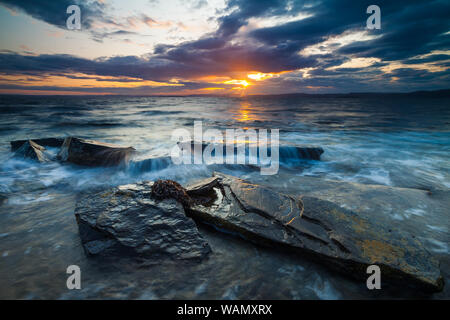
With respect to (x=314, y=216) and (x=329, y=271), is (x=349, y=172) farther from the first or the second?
(x=329, y=271)

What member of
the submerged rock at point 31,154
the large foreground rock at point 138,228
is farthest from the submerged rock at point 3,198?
the submerged rock at point 31,154

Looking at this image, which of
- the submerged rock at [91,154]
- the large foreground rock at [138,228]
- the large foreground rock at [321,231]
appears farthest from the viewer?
the submerged rock at [91,154]

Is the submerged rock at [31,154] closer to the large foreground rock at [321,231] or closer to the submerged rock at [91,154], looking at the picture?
the submerged rock at [91,154]

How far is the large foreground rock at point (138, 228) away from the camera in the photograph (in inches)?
109

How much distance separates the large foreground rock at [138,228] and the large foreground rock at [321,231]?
486 mm

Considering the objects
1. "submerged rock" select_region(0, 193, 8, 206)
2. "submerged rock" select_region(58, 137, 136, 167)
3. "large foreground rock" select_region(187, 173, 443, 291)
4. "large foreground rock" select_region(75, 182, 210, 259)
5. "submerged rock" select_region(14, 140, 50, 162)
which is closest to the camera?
"large foreground rock" select_region(187, 173, 443, 291)

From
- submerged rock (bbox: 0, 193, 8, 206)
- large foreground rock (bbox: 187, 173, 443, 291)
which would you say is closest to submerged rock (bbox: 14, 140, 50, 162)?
submerged rock (bbox: 0, 193, 8, 206)

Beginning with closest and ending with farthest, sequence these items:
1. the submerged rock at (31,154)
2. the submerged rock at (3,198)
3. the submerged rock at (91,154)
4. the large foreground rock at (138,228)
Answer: the large foreground rock at (138,228) < the submerged rock at (3,198) < the submerged rock at (91,154) < the submerged rock at (31,154)

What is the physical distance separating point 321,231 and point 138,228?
2.75 metres

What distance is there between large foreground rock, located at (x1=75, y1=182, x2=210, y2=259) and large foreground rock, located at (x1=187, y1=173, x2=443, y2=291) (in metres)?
0.49

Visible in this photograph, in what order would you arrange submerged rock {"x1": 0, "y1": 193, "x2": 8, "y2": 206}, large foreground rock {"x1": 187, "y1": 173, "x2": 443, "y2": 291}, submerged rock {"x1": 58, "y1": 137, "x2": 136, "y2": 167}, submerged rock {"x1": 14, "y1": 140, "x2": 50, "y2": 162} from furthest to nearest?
submerged rock {"x1": 14, "y1": 140, "x2": 50, "y2": 162}
submerged rock {"x1": 58, "y1": 137, "x2": 136, "y2": 167}
submerged rock {"x1": 0, "y1": 193, "x2": 8, "y2": 206}
large foreground rock {"x1": 187, "y1": 173, "x2": 443, "y2": 291}

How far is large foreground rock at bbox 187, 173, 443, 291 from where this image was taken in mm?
2408

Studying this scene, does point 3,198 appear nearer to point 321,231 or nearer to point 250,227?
point 250,227

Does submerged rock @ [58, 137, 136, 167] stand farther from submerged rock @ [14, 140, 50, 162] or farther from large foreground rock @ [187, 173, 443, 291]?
large foreground rock @ [187, 173, 443, 291]
